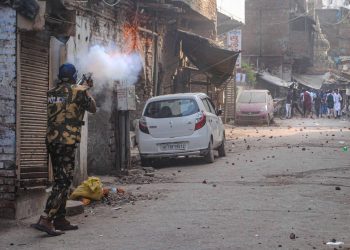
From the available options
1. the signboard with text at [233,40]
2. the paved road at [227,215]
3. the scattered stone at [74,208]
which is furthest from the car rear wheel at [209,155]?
the signboard with text at [233,40]

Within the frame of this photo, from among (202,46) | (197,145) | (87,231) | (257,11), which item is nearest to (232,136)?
(202,46)

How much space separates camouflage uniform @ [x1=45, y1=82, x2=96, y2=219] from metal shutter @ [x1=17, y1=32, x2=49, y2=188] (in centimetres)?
95

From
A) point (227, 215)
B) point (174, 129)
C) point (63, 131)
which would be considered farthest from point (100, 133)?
point (63, 131)

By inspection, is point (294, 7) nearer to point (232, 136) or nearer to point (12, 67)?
point (232, 136)

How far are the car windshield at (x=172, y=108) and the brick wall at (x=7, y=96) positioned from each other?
6.37m

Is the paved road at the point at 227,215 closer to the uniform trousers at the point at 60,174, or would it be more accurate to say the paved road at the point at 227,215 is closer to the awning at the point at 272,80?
the uniform trousers at the point at 60,174

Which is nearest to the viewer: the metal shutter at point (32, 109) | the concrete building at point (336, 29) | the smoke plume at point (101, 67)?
the metal shutter at point (32, 109)

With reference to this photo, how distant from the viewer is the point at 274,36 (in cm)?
4991

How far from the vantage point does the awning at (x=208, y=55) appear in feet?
70.4

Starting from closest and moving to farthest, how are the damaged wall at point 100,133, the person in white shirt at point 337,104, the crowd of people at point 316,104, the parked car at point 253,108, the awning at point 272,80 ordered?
the damaged wall at point 100,133 < the parked car at point 253,108 < the person in white shirt at point 337,104 < the crowd of people at point 316,104 < the awning at point 272,80

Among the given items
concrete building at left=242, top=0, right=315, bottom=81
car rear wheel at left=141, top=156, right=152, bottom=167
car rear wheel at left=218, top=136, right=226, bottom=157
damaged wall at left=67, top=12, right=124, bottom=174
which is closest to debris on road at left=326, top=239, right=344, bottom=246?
damaged wall at left=67, top=12, right=124, bottom=174

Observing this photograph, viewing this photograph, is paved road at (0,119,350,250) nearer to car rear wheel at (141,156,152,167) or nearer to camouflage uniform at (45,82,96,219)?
camouflage uniform at (45,82,96,219)

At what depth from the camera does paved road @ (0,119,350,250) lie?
6133 mm

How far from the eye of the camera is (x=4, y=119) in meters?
7.48
